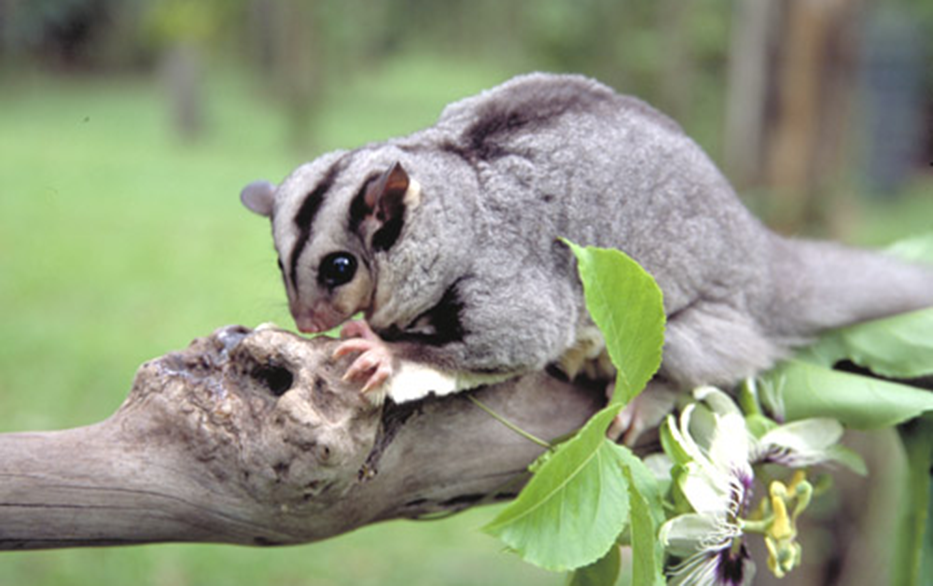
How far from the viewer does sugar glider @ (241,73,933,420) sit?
2.33 meters

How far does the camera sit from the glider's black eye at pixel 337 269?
2.34 m

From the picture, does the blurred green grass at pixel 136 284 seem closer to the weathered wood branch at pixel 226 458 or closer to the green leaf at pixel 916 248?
the weathered wood branch at pixel 226 458

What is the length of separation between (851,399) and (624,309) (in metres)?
0.90

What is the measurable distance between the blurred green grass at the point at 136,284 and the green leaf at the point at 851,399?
4.41ft

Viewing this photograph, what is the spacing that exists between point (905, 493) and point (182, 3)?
38.6 ft

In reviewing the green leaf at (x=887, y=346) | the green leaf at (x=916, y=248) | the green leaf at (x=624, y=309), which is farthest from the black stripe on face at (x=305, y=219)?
the green leaf at (x=916, y=248)

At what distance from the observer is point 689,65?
12.2 m

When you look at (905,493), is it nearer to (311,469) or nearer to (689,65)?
(311,469)

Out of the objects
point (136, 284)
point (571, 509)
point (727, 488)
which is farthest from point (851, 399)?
point (136, 284)

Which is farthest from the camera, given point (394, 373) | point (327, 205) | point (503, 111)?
point (503, 111)

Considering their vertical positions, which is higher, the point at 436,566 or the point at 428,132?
the point at 428,132

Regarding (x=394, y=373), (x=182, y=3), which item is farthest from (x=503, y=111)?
(x=182, y=3)

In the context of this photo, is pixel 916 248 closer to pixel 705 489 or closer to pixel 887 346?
pixel 887 346

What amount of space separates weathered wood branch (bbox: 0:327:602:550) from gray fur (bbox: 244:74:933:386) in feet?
0.91
